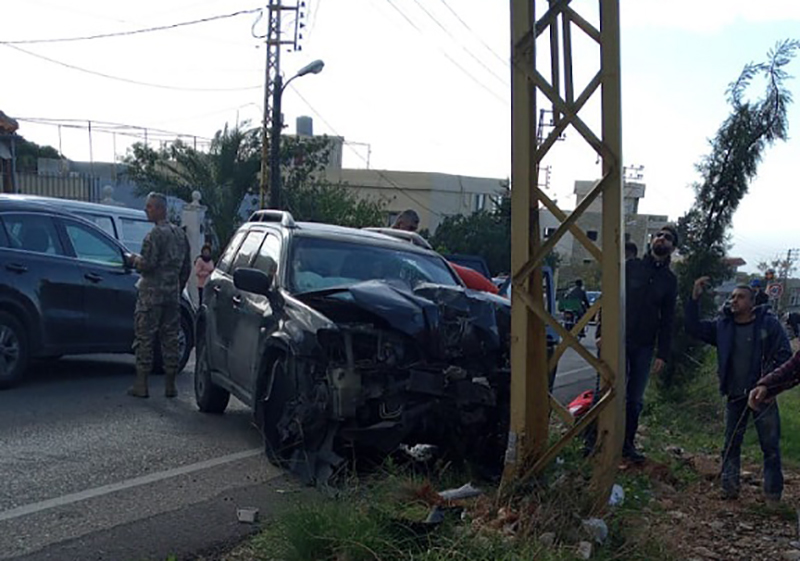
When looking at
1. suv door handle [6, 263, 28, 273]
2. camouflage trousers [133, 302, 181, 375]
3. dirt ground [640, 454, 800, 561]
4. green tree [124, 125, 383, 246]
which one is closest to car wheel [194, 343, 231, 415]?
camouflage trousers [133, 302, 181, 375]

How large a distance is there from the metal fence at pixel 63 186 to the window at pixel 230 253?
21.9 meters

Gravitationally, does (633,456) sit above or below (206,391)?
below

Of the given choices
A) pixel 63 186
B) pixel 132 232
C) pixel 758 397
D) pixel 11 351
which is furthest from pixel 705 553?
pixel 63 186

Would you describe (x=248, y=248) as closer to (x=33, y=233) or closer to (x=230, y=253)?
(x=230, y=253)

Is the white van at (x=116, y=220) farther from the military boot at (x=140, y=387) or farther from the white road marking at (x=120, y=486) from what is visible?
the white road marking at (x=120, y=486)

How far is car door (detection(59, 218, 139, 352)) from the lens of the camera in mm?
9750

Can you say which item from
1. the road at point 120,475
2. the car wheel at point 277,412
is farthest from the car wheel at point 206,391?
the car wheel at point 277,412

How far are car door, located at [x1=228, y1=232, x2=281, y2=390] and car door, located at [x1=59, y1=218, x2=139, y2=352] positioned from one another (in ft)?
9.21

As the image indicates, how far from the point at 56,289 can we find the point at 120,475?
385cm

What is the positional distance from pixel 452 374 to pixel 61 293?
17.4 feet

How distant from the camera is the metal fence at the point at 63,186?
2925cm

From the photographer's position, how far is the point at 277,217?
8219 millimetres

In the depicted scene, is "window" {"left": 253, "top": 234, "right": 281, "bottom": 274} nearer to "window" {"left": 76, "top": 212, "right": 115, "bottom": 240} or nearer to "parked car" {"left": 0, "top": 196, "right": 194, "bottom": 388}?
"parked car" {"left": 0, "top": 196, "right": 194, "bottom": 388}

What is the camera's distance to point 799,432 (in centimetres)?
966
